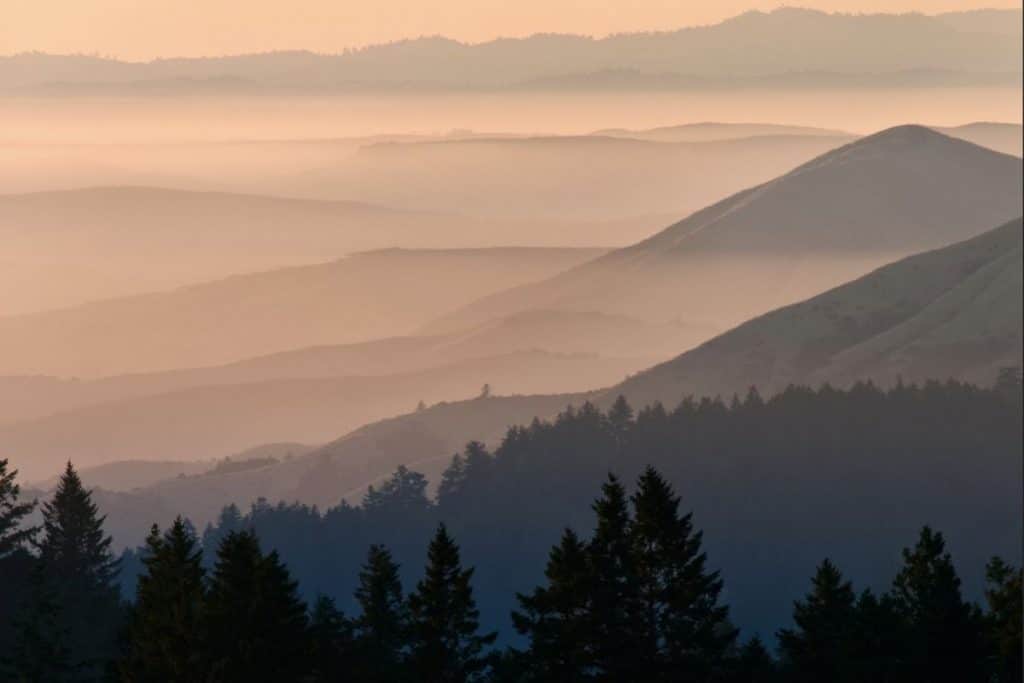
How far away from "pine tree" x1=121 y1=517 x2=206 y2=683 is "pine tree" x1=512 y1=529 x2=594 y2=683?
41.6 feet

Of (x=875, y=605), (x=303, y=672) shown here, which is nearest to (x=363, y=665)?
(x=303, y=672)

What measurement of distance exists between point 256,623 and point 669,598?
16.0 meters

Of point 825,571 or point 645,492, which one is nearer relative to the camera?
point 645,492

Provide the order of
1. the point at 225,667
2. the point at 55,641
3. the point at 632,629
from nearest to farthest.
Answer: the point at 225,667, the point at 632,629, the point at 55,641

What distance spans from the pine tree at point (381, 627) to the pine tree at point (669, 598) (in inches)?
378

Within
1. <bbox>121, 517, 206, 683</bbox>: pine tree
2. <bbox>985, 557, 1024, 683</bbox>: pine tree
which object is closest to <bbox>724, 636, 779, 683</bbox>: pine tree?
<bbox>985, 557, 1024, 683</bbox>: pine tree

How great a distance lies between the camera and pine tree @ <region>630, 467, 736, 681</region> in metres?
86.3

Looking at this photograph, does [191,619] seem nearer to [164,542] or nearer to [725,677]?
[164,542]

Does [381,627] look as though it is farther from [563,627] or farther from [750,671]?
[750,671]

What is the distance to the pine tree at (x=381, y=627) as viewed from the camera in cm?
8794

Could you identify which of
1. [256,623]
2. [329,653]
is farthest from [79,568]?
[256,623]

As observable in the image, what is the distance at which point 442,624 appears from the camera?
8812 cm

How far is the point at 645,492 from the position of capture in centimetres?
8725

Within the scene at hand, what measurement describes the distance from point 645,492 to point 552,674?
793cm
